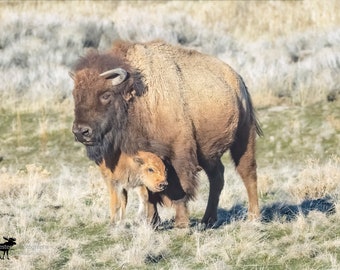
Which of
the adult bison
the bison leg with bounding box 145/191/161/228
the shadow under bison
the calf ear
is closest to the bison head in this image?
the adult bison

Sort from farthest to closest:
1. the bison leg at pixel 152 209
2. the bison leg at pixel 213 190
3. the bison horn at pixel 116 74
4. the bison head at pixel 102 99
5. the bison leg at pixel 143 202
Answer: the bison leg at pixel 213 190
the bison leg at pixel 143 202
the bison leg at pixel 152 209
the bison horn at pixel 116 74
the bison head at pixel 102 99

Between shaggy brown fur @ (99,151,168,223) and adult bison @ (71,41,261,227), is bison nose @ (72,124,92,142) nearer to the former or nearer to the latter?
adult bison @ (71,41,261,227)

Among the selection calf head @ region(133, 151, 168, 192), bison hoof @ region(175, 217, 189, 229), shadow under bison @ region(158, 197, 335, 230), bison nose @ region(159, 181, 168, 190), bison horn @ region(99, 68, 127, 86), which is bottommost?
shadow under bison @ region(158, 197, 335, 230)

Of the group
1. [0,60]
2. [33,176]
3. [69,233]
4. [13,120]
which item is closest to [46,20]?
[0,60]

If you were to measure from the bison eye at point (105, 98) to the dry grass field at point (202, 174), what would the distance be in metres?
1.48

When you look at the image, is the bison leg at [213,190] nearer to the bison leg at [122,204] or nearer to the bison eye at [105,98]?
the bison leg at [122,204]

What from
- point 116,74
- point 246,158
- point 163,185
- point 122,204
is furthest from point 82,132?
point 246,158

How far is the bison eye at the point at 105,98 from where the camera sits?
26.0 ft

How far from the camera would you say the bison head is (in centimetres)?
780

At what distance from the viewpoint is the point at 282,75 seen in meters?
20.0

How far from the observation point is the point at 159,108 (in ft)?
26.9

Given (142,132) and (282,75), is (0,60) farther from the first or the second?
(142,132)

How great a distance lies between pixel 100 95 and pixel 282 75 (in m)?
12.7

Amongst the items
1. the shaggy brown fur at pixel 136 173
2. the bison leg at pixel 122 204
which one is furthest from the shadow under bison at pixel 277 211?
the shaggy brown fur at pixel 136 173
